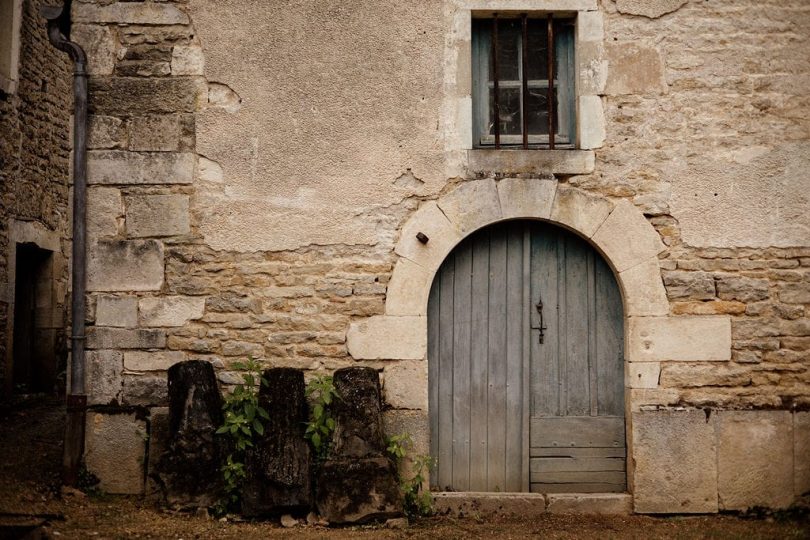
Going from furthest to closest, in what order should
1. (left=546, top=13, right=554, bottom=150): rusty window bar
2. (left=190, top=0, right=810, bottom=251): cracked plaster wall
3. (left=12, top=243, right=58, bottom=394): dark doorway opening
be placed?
1. (left=12, top=243, right=58, bottom=394): dark doorway opening
2. (left=546, top=13, right=554, bottom=150): rusty window bar
3. (left=190, top=0, right=810, bottom=251): cracked plaster wall

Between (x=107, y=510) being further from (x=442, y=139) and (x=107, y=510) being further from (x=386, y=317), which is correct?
(x=442, y=139)

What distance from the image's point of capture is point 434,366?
516 cm

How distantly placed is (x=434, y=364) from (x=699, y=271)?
188 cm

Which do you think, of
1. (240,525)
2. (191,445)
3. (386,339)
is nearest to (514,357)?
(386,339)

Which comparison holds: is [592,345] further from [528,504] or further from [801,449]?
[801,449]

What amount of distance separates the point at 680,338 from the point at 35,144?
682cm

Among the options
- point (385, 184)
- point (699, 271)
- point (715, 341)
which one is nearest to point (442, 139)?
point (385, 184)

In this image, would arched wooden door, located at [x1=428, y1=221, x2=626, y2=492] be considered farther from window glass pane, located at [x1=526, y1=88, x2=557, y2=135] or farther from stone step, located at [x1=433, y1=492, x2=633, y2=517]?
window glass pane, located at [x1=526, y1=88, x2=557, y2=135]

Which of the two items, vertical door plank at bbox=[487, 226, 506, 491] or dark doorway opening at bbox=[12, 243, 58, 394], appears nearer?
vertical door plank at bbox=[487, 226, 506, 491]

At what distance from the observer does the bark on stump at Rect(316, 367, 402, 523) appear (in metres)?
4.54

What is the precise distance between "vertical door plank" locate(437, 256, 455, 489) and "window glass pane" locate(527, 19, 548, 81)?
1.42 m

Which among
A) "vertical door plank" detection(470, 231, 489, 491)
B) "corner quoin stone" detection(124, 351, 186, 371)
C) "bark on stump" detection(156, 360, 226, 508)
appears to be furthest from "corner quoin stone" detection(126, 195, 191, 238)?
"vertical door plank" detection(470, 231, 489, 491)

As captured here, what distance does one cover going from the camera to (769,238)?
4.95 m

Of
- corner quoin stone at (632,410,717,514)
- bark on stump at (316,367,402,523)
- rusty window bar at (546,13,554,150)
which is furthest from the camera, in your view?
rusty window bar at (546,13,554,150)
